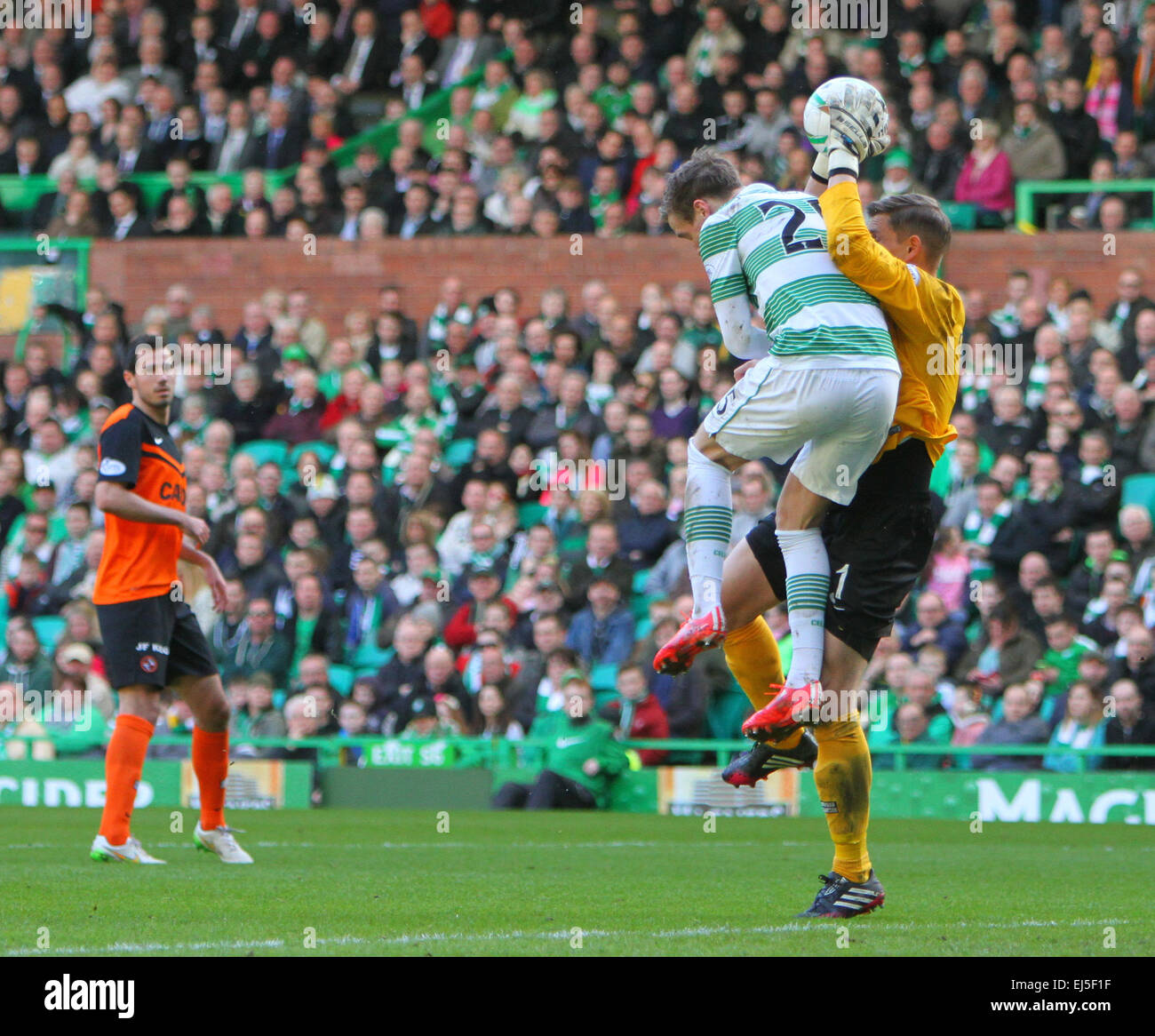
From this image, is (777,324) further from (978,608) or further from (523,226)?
(523,226)

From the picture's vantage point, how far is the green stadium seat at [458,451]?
1641cm

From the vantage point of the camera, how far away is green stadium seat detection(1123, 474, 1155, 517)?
46.0 ft

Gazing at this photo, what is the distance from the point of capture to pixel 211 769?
8828 mm

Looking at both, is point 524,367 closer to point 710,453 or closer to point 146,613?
point 146,613

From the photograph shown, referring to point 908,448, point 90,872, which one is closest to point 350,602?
point 90,872

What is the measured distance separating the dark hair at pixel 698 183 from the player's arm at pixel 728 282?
5.3 inches

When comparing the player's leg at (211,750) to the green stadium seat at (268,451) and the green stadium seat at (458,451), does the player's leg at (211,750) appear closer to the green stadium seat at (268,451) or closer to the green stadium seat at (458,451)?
the green stadium seat at (458,451)

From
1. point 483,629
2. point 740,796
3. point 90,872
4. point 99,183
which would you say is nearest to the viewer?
point 90,872

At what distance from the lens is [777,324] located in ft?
21.2

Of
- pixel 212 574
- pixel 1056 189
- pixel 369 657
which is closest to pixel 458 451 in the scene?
pixel 369 657

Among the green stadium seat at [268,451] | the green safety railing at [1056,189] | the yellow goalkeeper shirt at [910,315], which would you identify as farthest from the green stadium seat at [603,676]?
the yellow goalkeeper shirt at [910,315]

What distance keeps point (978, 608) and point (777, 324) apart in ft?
24.9

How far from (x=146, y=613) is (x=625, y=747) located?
5358 mm

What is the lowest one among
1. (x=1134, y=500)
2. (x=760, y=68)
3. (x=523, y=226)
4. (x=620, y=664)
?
(x=620, y=664)
